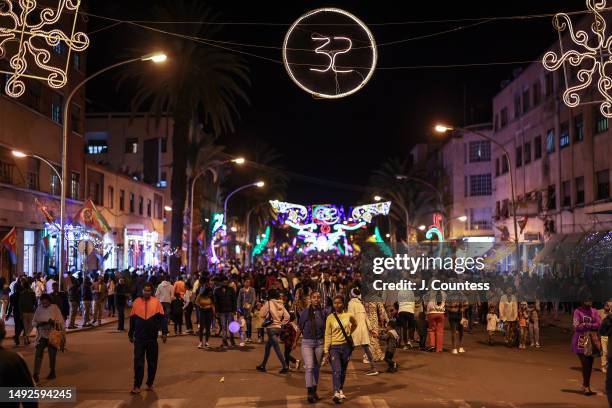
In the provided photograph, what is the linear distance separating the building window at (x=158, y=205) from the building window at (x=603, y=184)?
113ft

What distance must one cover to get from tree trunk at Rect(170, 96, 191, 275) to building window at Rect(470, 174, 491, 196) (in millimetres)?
34907

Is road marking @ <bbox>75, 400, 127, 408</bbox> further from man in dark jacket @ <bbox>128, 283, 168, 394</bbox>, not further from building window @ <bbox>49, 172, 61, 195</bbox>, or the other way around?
building window @ <bbox>49, 172, 61, 195</bbox>

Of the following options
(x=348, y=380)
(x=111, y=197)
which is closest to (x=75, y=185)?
(x=111, y=197)

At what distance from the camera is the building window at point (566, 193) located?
1515 inches

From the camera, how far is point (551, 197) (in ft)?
135

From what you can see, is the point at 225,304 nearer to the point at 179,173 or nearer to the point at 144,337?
the point at 144,337

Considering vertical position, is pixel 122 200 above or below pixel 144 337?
above

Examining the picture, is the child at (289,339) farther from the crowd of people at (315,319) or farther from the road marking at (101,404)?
the road marking at (101,404)

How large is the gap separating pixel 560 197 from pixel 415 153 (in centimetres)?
5885

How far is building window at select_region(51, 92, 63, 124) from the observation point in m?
36.6

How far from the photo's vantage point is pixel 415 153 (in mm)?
98125

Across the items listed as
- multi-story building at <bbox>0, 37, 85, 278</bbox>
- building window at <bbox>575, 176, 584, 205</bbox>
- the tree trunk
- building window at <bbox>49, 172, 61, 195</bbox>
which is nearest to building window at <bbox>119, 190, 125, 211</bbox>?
multi-story building at <bbox>0, 37, 85, 278</bbox>

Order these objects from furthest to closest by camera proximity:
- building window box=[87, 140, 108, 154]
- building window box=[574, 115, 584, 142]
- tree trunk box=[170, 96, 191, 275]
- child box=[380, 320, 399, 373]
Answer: building window box=[87, 140, 108, 154] < building window box=[574, 115, 584, 142] < tree trunk box=[170, 96, 191, 275] < child box=[380, 320, 399, 373]

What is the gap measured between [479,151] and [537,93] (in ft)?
65.4
